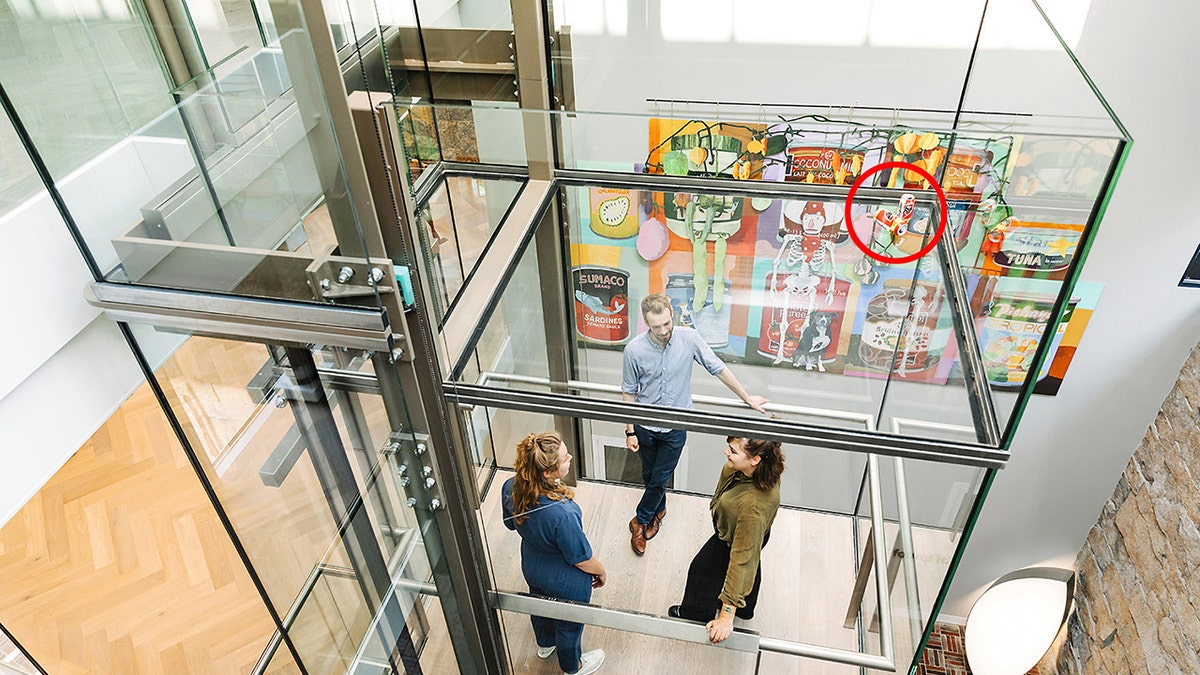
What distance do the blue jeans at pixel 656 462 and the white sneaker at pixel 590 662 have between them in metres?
0.53

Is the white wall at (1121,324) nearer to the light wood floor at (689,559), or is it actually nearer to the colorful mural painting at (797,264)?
the colorful mural painting at (797,264)

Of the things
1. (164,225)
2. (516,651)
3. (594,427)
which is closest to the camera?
(164,225)

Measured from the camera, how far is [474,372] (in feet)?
6.23

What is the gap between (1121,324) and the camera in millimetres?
3959

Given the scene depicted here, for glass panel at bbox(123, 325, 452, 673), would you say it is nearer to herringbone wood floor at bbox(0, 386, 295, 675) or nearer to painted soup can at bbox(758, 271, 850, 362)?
painted soup can at bbox(758, 271, 850, 362)

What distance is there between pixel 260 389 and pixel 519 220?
826mm

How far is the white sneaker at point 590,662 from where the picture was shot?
7.82 feet

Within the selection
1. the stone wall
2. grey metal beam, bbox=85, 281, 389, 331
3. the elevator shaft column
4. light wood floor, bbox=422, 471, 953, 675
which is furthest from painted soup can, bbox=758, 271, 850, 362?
the stone wall

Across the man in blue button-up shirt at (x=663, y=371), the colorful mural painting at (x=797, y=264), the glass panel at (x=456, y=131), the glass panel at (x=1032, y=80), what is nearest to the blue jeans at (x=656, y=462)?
the man in blue button-up shirt at (x=663, y=371)

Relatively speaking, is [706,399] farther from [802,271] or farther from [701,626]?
[701,626]

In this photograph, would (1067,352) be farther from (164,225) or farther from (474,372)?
(164,225)

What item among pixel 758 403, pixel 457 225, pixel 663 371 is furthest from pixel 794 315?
pixel 457 225

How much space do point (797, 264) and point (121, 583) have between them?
3480 mm

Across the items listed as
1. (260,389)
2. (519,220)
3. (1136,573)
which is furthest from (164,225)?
(1136,573)
